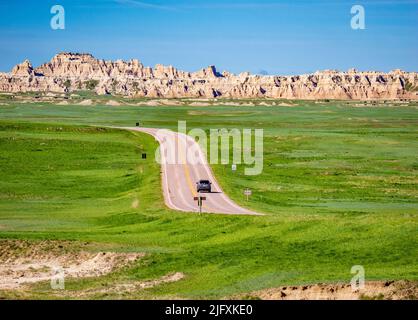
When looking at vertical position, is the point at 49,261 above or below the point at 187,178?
below

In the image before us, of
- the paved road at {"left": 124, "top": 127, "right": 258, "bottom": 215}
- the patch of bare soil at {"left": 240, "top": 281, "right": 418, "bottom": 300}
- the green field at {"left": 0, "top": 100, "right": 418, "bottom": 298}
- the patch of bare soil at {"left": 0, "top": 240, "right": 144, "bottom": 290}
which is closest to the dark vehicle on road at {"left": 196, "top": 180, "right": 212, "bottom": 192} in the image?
the paved road at {"left": 124, "top": 127, "right": 258, "bottom": 215}

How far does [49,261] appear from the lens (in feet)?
147

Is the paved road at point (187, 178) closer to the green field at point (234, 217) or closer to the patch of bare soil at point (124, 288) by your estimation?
the green field at point (234, 217)

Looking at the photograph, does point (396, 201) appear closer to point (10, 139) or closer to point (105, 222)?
point (105, 222)

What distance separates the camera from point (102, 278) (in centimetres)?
4084

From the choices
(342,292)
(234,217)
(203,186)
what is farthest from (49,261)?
(203,186)

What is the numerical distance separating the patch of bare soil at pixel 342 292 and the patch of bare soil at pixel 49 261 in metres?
12.5

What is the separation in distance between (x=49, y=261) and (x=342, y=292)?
1976 centimetres

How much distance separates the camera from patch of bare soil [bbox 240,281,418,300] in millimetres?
31891

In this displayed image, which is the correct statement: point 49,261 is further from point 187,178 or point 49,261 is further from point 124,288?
point 187,178

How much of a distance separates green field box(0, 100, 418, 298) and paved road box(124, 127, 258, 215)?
144 cm

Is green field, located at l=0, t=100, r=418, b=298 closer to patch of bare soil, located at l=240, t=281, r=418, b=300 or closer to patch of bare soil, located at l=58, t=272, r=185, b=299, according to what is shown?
patch of bare soil, located at l=58, t=272, r=185, b=299
